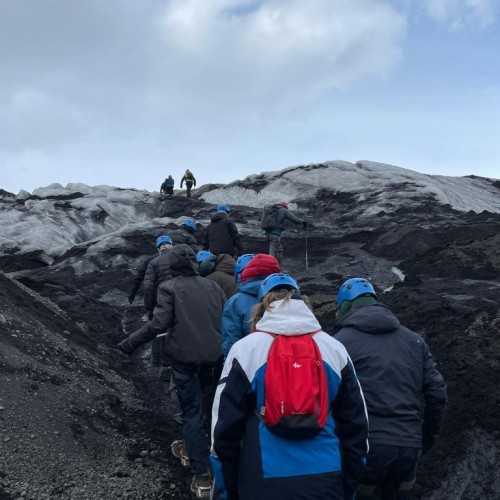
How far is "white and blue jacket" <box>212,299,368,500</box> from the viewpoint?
318 cm

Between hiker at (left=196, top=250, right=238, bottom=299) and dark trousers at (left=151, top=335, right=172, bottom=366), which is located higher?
hiker at (left=196, top=250, right=238, bottom=299)

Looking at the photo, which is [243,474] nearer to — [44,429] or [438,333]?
[44,429]

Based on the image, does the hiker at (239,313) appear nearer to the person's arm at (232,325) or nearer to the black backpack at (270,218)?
the person's arm at (232,325)

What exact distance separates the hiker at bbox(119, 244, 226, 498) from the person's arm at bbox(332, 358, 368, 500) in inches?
102

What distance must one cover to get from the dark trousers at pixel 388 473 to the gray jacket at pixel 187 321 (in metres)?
2.12

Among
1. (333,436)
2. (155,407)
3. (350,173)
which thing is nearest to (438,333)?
(155,407)

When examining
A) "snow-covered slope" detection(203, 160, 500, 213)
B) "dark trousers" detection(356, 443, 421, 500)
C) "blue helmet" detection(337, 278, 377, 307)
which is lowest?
"dark trousers" detection(356, 443, 421, 500)

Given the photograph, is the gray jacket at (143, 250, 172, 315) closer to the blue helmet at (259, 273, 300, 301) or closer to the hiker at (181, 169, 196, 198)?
the blue helmet at (259, 273, 300, 301)

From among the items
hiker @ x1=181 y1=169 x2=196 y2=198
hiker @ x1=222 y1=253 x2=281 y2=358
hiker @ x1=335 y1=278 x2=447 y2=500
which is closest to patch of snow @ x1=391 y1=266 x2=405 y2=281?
hiker @ x1=222 y1=253 x2=281 y2=358

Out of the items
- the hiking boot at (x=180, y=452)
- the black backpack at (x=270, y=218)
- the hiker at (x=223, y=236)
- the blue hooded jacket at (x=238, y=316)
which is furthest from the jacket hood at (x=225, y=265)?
the black backpack at (x=270, y=218)

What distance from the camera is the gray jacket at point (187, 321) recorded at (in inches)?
230

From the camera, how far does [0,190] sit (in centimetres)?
3741

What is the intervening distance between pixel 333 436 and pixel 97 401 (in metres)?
4.74

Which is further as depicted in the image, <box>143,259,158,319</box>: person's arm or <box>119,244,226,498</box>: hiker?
<box>143,259,158,319</box>: person's arm
